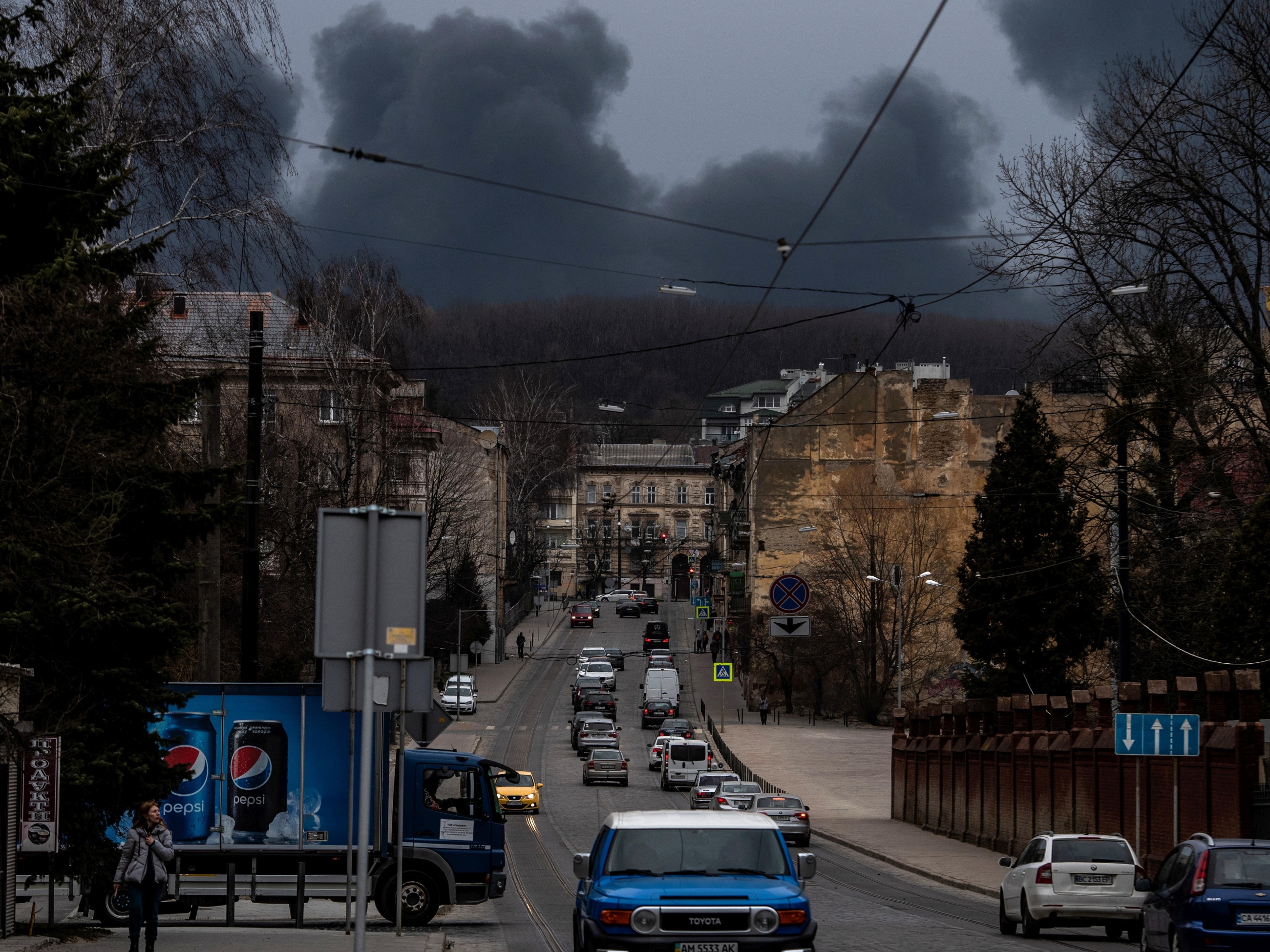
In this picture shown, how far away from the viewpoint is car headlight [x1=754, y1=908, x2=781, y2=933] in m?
10.6

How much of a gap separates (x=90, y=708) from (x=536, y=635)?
9067 cm

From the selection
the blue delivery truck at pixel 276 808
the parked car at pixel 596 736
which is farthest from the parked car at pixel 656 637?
the blue delivery truck at pixel 276 808

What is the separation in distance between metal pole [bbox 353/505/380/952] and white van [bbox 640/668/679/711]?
6078 cm

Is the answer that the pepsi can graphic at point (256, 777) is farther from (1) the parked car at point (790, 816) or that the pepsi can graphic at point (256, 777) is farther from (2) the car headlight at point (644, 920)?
(1) the parked car at point (790, 816)

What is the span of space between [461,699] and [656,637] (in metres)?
33.3

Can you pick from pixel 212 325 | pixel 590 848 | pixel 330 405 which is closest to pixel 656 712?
pixel 330 405

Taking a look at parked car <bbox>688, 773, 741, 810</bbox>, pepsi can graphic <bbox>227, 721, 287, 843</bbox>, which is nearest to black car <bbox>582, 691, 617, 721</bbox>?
parked car <bbox>688, 773, 741, 810</bbox>

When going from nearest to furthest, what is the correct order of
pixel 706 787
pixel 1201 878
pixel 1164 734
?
pixel 1201 878 → pixel 1164 734 → pixel 706 787

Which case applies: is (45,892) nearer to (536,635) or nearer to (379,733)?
(379,733)

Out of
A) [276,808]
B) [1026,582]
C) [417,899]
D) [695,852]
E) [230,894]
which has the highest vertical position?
[1026,582]

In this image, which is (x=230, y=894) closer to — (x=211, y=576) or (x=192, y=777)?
(x=192, y=777)

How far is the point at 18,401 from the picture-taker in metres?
13.9

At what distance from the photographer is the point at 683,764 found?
153 ft

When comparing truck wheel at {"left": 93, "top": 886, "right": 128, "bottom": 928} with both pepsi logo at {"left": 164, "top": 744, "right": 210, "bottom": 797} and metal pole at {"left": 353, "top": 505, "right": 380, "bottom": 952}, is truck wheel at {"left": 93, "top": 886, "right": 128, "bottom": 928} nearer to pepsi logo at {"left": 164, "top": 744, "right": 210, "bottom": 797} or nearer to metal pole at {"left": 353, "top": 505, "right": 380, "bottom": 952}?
pepsi logo at {"left": 164, "top": 744, "right": 210, "bottom": 797}
